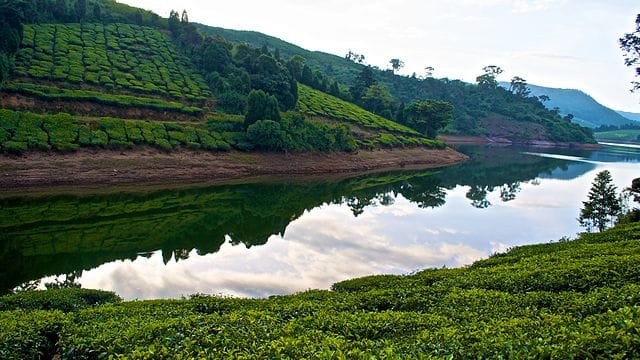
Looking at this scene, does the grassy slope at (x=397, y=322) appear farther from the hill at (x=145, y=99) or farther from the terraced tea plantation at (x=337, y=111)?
the terraced tea plantation at (x=337, y=111)

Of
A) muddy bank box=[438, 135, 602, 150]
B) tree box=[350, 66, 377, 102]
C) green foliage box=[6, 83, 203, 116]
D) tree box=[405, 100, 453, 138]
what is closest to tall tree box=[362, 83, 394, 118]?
tree box=[350, 66, 377, 102]

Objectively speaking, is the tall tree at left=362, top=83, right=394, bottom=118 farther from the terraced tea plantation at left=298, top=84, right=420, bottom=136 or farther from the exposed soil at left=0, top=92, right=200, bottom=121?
the exposed soil at left=0, top=92, right=200, bottom=121

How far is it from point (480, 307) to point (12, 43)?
6784cm

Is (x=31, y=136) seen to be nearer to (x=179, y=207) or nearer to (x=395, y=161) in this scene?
(x=179, y=207)

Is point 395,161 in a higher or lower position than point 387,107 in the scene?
lower

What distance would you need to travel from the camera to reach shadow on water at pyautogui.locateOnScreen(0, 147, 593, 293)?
2519 centimetres

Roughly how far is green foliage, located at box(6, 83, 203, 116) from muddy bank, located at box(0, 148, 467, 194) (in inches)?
498

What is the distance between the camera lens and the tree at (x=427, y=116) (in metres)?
102

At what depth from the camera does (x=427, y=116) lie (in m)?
103

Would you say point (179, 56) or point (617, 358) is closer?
point (617, 358)

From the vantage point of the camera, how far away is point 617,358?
5.76 meters

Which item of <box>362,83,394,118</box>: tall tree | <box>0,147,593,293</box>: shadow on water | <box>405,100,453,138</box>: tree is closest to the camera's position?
<box>0,147,593,293</box>: shadow on water

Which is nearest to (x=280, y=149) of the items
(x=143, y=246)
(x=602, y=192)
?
(x=143, y=246)

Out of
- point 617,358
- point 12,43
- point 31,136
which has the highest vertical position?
point 12,43
